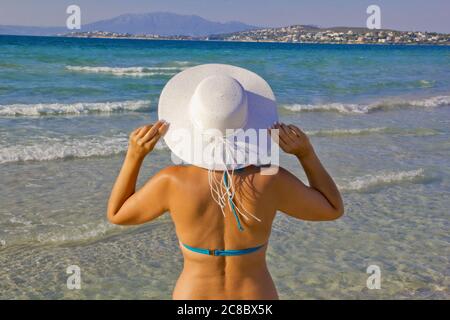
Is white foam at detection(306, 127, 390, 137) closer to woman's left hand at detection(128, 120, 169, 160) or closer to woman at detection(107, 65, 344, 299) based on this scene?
woman at detection(107, 65, 344, 299)

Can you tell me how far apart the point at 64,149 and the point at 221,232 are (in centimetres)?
762

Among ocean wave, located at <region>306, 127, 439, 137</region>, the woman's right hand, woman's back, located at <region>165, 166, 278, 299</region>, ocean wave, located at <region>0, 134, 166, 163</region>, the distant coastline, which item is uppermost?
the distant coastline

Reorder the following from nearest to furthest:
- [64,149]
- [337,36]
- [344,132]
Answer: [64,149] < [344,132] < [337,36]

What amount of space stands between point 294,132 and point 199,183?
0.42m

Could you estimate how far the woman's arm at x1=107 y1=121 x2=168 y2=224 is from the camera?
2055 mm

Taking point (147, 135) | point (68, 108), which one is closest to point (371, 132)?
point (68, 108)

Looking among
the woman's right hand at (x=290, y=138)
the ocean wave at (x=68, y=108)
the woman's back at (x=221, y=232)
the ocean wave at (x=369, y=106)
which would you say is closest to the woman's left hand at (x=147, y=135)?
the woman's back at (x=221, y=232)

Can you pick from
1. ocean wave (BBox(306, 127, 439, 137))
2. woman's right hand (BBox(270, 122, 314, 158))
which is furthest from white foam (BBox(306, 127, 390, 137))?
woman's right hand (BBox(270, 122, 314, 158))

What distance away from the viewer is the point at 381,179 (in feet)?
26.2

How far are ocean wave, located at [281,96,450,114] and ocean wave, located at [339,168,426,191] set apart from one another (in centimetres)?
766

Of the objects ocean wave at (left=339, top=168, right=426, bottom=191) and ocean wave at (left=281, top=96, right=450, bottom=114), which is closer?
ocean wave at (left=339, top=168, right=426, bottom=191)

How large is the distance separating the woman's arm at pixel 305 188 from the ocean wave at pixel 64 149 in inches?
287

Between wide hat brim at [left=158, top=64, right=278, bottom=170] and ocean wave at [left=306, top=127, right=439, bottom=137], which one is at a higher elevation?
wide hat brim at [left=158, top=64, right=278, bottom=170]

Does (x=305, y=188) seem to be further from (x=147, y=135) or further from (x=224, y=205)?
(x=147, y=135)
